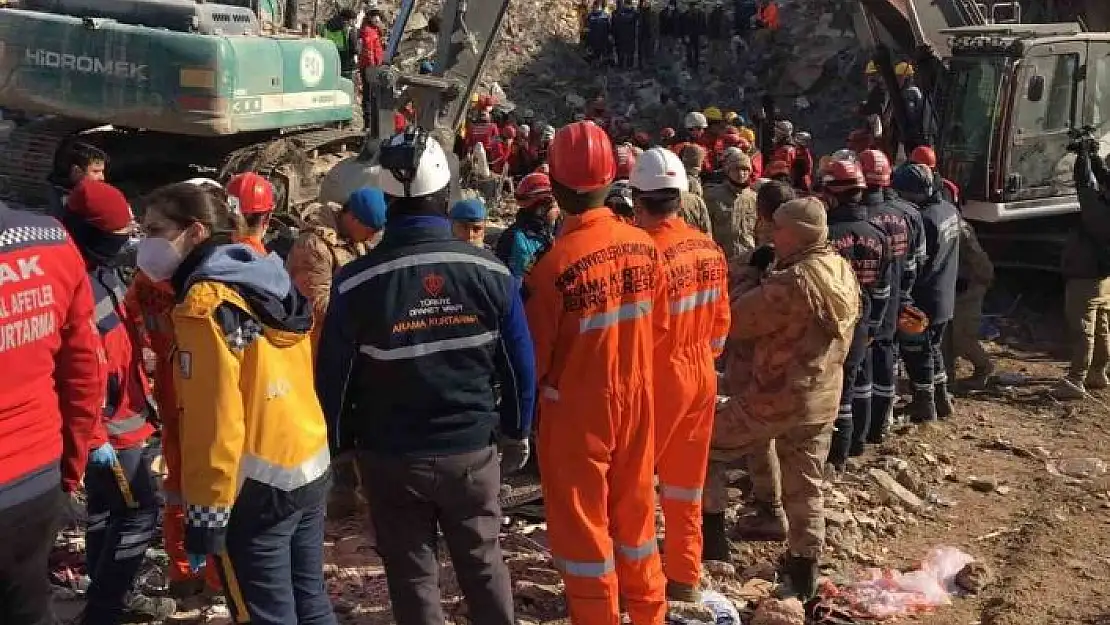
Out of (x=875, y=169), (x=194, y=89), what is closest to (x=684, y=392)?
(x=875, y=169)

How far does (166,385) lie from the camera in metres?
4.32

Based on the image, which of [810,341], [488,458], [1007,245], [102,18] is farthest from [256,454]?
[1007,245]

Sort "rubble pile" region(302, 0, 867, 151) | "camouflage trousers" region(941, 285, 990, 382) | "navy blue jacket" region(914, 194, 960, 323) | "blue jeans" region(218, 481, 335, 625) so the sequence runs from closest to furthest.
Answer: "blue jeans" region(218, 481, 335, 625) → "navy blue jacket" region(914, 194, 960, 323) → "camouflage trousers" region(941, 285, 990, 382) → "rubble pile" region(302, 0, 867, 151)

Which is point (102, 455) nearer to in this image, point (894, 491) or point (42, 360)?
point (42, 360)

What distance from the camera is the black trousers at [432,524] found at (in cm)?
358

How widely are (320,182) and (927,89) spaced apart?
635cm

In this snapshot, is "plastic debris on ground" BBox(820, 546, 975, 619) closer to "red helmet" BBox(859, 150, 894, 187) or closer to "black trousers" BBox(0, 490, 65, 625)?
"red helmet" BBox(859, 150, 894, 187)

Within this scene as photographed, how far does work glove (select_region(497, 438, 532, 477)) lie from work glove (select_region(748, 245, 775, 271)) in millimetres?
1824

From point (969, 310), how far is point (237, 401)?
6812 millimetres

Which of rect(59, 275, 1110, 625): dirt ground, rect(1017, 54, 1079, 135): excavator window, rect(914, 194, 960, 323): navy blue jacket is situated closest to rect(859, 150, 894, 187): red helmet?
rect(914, 194, 960, 323): navy blue jacket

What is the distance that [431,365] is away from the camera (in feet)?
11.7

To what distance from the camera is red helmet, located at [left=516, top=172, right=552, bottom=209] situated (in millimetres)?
6312

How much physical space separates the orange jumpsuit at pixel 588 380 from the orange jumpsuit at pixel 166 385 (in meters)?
1.35

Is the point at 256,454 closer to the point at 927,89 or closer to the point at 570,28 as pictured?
the point at 927,89
